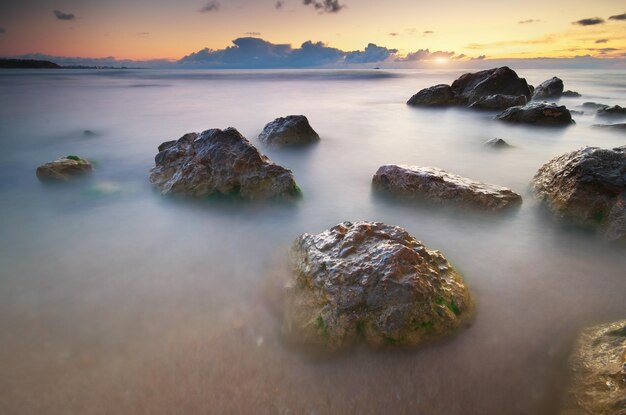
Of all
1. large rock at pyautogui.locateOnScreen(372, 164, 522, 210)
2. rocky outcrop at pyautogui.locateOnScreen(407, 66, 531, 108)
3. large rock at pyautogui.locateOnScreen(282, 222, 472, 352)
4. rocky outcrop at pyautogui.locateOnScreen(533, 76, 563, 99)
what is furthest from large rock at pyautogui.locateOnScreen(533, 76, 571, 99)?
large rock at pyautogui.locateOnScreen(282, 222, 472, 352)

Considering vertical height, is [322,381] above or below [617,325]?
below

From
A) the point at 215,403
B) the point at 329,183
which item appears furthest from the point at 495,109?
the point at 215,403

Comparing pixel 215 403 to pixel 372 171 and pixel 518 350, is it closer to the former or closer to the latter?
pixel 518 350

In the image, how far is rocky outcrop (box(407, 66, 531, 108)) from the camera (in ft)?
50.5

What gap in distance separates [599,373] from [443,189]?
281cm

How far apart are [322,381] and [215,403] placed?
27.8 inches

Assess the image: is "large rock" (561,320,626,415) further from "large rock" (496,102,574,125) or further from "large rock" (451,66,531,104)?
"large rock" (451,66,531,104)

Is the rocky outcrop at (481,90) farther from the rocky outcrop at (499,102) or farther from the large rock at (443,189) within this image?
the large rock at (443,189)

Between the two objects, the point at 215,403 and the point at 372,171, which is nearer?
the point at 215,403

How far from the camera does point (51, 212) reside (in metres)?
4.96

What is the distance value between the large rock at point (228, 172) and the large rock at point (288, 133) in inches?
108

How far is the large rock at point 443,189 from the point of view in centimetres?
449

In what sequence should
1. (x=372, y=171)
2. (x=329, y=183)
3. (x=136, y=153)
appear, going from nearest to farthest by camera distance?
(x=329, y=183), (x=372, y=171), (x=136, y=153)

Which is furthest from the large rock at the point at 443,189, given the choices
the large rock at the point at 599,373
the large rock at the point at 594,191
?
the large rock at the point at 599,373
